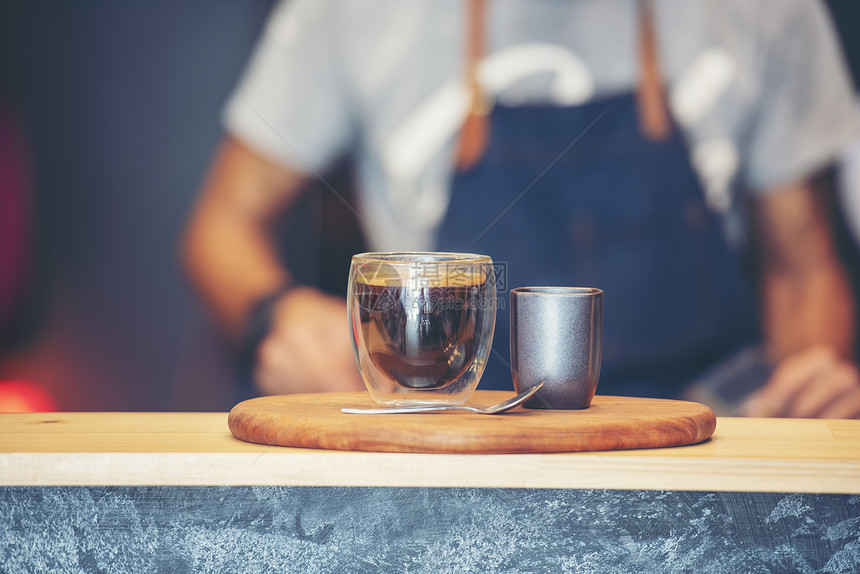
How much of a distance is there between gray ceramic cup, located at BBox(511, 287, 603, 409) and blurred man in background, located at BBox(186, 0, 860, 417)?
2.48 ft

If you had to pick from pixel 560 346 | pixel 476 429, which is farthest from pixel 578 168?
pixel 476 429

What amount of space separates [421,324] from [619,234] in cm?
88

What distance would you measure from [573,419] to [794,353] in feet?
3.29

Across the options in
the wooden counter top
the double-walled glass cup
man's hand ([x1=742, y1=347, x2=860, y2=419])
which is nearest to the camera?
the wooden counter top

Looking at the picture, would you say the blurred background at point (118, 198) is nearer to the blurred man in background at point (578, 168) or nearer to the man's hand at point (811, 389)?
the blurred man in background at point (578, 168)

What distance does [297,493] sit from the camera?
1.84 ft

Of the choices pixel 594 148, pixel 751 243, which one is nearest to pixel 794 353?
pixel 751 243

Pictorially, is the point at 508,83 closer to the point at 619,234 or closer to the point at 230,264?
the point at 619,234

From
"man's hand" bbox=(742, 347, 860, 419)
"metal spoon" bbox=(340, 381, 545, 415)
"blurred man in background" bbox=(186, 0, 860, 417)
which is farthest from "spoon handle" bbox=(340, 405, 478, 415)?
"man's hand" bbox=(742, 347, 860, 419)

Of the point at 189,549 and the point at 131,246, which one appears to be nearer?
the point at 189,549

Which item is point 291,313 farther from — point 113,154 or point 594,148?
point 594,148

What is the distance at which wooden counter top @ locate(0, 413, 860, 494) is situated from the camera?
50 cm

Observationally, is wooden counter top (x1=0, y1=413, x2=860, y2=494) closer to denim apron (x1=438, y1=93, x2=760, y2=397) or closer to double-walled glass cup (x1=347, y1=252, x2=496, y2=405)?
double-walled glass cup (x1=347, y1=252, x2=496, y2=405)

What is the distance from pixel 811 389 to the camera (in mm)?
1383
